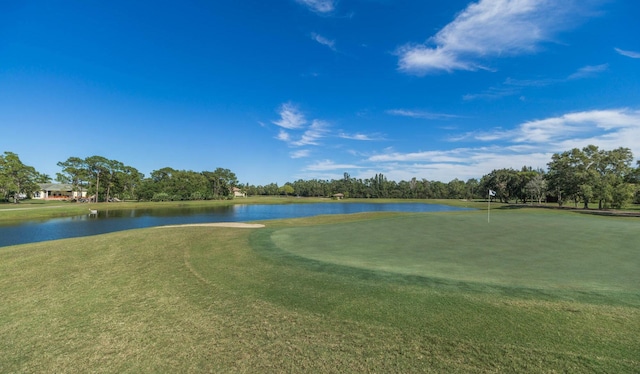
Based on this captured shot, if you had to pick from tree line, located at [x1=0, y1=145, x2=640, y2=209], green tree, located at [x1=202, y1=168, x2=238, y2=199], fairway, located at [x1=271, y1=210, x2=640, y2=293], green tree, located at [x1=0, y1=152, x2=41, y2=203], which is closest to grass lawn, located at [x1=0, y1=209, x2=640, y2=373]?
fairway, located at [x1=271, y1=210, x2=640, y2=293]

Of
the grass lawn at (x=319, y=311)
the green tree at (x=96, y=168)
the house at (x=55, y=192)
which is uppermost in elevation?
the green tree at (x=96, y=168)

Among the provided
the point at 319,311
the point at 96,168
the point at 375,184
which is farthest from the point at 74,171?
the point at 375,184

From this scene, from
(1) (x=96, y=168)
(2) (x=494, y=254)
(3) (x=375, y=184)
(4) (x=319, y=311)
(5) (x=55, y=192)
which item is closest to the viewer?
(4) (x=319, y=311)

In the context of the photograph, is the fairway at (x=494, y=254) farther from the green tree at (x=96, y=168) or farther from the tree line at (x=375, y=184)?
the green tree at (x=96, y=168)

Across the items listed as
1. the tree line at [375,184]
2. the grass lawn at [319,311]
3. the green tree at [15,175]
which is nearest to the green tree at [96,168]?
the tree line at [375,184]

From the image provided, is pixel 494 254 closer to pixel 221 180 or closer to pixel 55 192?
pixel 221 180

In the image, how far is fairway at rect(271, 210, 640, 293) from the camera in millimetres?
7070

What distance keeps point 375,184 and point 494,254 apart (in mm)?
→ 132573

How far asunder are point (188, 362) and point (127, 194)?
9916 centimetres

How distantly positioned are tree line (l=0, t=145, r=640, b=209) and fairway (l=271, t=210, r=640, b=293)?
38.4m

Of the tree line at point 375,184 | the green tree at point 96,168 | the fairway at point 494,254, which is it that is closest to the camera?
the fairway at point 494,254

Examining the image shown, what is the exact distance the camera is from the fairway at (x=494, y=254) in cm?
707

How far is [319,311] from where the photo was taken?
16.6 ft

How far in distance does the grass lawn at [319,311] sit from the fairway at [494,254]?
0.09 metres
